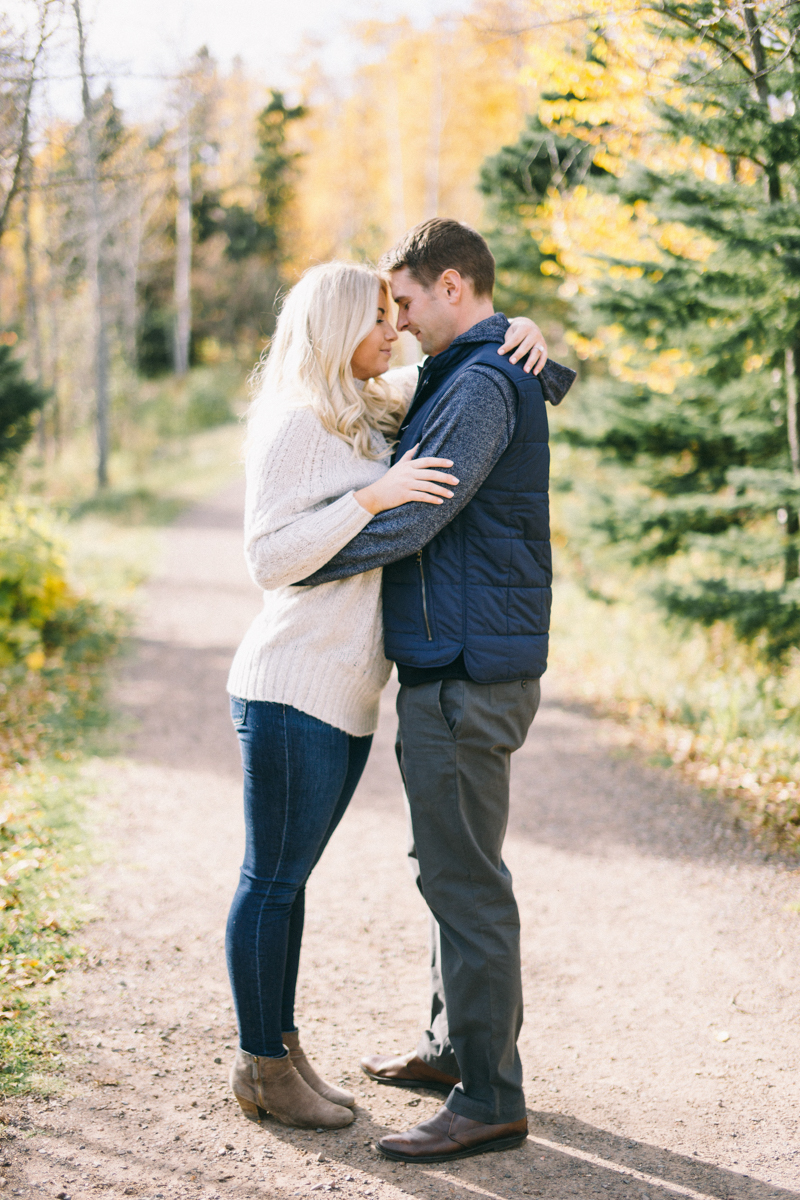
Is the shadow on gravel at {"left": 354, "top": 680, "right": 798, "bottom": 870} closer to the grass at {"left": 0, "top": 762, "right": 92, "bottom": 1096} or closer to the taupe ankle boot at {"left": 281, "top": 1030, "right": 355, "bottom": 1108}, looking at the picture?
the grass at {"left": 0, "top": 762, "right": 92, "bottom": 1096}

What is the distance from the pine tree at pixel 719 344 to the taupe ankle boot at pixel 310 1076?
3.74 m

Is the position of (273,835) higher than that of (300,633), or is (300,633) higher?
(300,633)

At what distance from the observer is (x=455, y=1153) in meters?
2.35

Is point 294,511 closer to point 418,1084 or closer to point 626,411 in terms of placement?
point 418,1084

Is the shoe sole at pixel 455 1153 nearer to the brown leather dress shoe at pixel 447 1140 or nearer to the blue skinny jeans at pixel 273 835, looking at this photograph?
the brown leather dress shoe at pixel 447 1140

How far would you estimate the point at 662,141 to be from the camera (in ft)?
17.5

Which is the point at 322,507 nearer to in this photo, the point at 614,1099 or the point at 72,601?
the point at 614,1099

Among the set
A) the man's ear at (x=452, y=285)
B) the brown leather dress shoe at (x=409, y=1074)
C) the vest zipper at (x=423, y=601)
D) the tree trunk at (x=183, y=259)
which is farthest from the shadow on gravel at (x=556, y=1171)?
the tree trunk at (x=183, y=259)

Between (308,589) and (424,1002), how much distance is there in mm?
1597

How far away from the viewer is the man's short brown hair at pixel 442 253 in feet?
7.81

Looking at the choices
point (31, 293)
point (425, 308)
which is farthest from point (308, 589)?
point (31, 293)

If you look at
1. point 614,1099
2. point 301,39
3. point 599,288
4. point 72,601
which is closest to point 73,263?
point 72,601

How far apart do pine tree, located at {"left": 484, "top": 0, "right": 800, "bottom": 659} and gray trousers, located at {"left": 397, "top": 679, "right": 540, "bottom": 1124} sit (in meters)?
2.93

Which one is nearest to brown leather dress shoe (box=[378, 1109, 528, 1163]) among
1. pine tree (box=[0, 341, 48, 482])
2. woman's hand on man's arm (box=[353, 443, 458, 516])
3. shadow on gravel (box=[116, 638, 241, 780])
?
woman's hand on man's arm (box=[353, 443, 458, 516])
